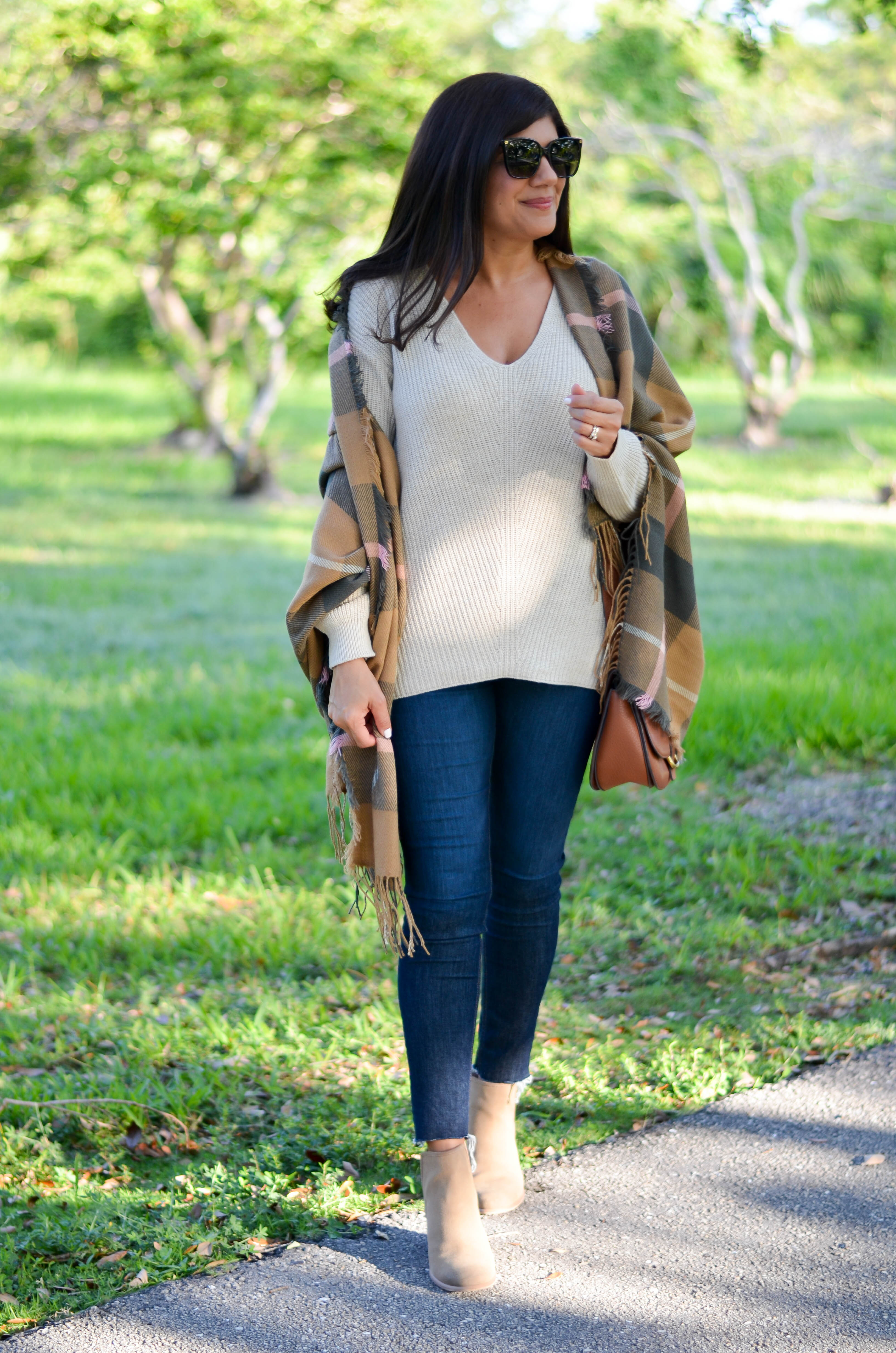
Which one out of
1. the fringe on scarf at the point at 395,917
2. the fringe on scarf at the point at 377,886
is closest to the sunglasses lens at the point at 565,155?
the fringe on scarf at the point at 377,886

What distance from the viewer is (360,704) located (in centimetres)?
230

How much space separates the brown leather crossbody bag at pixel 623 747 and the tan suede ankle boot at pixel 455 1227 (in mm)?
751

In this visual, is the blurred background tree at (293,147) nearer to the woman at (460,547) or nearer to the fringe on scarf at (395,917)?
the woman at (460,547)

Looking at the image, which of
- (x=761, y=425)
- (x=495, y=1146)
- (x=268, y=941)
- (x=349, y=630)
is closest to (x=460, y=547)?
(x=349, y=630)

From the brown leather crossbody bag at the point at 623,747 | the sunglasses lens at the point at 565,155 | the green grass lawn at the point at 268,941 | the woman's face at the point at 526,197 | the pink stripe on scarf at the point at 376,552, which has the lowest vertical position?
the green grass lawn at the point at 268,941

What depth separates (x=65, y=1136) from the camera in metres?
3.03

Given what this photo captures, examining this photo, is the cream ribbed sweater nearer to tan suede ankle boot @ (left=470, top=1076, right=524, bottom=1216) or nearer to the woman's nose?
the woman's nose

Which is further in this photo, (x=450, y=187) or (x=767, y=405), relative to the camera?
(x=767, y=405)

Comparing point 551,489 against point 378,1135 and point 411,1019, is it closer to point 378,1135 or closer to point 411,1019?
point 411,1019

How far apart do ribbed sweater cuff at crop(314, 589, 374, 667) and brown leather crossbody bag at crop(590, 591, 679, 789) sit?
477mm

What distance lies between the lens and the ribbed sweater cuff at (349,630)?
2320 millimetres

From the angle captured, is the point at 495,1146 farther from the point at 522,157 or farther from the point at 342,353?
the point at 522,157

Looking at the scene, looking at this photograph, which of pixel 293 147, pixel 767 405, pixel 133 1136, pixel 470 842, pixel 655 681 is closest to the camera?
pixel 470 842

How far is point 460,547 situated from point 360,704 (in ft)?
1.14
